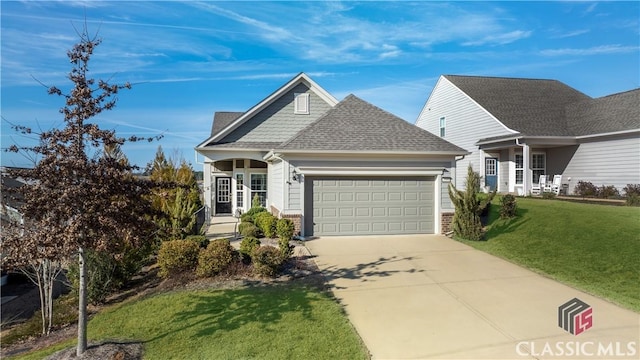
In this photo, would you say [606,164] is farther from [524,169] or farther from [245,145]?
[245,145]

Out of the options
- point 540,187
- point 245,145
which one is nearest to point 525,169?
point 540,187

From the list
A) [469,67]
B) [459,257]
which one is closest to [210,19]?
[459,257]

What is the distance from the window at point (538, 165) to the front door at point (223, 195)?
709 inches

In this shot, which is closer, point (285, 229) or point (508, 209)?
point (285, 229)

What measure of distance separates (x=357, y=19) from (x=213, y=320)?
1000 cm

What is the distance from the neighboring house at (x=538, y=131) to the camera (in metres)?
17.0

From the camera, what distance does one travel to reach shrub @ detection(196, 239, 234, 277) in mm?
7742

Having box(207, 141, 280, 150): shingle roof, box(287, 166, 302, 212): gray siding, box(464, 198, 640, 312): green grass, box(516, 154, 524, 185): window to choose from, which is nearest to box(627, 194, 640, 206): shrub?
box(464, 198, 640, 312): green grass

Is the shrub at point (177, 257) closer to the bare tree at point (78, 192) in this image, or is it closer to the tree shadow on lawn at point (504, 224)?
the bare tree at point (78, 192)

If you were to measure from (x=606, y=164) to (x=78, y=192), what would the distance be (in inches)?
854

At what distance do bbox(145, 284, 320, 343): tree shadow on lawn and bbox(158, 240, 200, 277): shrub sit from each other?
1.36 meters

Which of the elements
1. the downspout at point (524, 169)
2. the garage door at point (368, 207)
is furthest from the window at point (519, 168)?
the garage door at point (368, 207)

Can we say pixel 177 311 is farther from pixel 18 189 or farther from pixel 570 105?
pixel 570 105

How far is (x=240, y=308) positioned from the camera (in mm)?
5988
